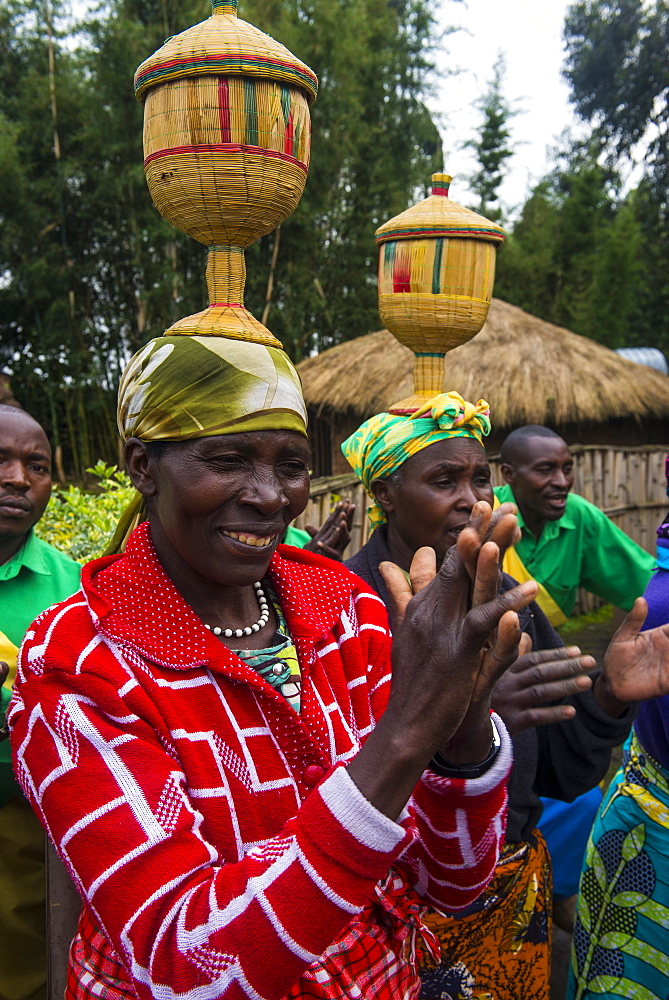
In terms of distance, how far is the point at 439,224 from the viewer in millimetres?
2549

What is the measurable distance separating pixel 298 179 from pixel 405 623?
109 cm

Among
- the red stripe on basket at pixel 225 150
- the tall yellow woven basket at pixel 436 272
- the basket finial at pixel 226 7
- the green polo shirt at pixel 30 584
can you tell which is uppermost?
the basket finial at pixel 226 7

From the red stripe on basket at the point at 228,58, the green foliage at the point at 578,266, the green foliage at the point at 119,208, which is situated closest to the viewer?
the red stripe on basket at the point at 228,58

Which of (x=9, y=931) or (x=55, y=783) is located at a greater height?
(x=55, y=783)

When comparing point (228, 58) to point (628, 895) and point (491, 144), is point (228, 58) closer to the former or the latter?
point (628, 895)

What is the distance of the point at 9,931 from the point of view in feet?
7.78

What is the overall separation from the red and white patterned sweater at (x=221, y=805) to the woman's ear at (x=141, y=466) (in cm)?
9

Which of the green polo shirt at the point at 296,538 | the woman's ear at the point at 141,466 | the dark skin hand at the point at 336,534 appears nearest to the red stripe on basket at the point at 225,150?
the woman's ear at the point at 141,466

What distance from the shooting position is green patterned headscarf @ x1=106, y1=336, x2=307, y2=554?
145cm

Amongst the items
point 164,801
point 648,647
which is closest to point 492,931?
point 648,647

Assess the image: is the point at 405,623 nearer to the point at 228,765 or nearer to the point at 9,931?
the point at 228,765

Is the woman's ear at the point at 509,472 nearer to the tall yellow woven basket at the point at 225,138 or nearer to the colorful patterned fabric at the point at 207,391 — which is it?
the tall yellow woven basket at the point at 225,138

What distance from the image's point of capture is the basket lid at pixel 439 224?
8.34 ft

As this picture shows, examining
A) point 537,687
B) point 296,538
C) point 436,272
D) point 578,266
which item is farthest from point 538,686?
point 578,266
